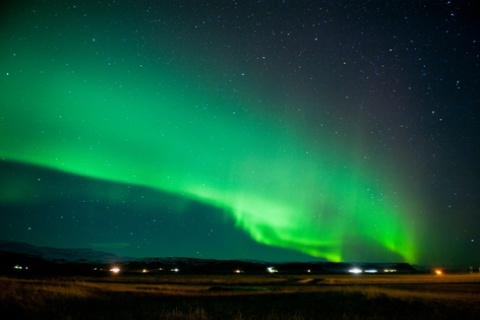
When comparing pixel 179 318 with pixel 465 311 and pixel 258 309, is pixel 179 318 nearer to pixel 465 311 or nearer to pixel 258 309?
pixel 258 309

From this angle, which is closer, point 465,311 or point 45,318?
point 45,318

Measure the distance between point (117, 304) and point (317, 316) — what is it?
11916 mm

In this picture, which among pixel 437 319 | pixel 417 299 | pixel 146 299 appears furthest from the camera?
pixel 146 299

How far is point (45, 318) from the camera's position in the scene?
14602mm

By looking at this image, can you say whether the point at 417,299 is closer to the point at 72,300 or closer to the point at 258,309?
the point at 258,309

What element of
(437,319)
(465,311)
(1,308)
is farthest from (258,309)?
(1,308)

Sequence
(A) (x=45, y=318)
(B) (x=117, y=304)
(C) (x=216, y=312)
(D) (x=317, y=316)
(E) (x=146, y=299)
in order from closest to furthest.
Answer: (A) (x=45, y=318) < (D) (x=317, y=316) < (C) (x=216, y=312) < (B) (x=117, y=304) < (E) (x=146, y=299)

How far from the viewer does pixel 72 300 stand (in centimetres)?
2198

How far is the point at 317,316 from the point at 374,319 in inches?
123

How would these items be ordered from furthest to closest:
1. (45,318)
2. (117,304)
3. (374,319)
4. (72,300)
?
(117,304) < (72,300) < (374,319) < (45,318)

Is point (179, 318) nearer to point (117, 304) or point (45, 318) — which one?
point (45, 318)

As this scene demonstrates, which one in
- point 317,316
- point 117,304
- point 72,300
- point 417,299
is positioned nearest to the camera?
point 317,316

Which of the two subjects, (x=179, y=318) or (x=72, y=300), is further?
(x=72, y=300)

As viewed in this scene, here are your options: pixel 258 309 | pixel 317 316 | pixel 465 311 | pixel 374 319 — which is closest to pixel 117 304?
pixel 258 309
